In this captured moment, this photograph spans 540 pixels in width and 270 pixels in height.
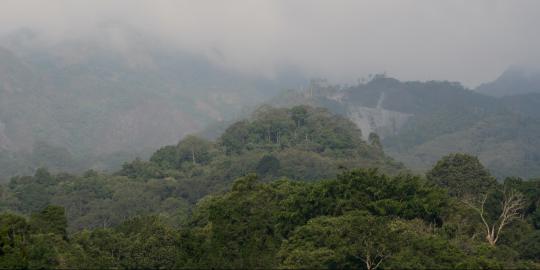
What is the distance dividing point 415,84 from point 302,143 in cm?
9216

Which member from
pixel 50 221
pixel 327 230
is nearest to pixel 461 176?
pixel 327 230

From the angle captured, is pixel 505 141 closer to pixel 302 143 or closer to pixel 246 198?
pixel 302 143

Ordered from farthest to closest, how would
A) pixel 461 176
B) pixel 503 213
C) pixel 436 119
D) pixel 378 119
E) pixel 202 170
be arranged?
pixel 378 119, pixel 436 119, pixel 202 170, pixel 461 176, pixel 503 213

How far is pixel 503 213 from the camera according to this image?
39625 millimetres

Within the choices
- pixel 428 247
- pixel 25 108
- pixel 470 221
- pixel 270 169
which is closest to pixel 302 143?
pixel 270 169

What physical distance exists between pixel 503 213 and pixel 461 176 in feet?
36.5

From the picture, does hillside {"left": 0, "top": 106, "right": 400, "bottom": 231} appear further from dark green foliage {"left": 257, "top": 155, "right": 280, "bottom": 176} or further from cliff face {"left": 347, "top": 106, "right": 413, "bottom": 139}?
cliff face {"left": 347, "top": 106, "right": 413, "bottom": 139}

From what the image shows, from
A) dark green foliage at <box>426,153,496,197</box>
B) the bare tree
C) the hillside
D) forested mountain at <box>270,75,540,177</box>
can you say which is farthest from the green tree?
forested mountain at <box>270,75,540,177</box>

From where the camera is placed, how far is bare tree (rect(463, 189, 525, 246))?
3838 centimetres

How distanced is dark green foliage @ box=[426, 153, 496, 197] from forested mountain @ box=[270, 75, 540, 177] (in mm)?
55163

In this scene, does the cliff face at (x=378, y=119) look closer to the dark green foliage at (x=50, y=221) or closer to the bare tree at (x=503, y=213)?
the bare tree at (x=503, y=213)

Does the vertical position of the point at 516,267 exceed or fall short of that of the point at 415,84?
it falls short

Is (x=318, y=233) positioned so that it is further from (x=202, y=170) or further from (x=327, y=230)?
(x=202, y=170)

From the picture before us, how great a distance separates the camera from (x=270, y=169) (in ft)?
236
